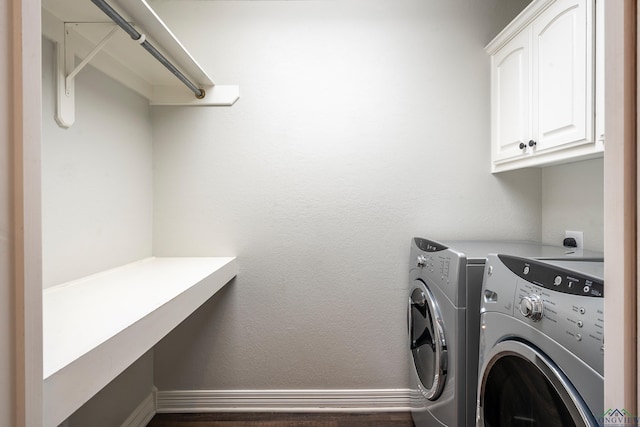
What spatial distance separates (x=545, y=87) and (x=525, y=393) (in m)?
1.21

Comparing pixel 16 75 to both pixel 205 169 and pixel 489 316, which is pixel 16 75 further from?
pixel 205 169

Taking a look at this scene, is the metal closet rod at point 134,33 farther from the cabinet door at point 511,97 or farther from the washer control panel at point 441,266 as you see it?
the cabinet door at point 511,97

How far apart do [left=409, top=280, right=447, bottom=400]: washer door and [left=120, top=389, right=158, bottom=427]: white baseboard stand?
142 centimetres

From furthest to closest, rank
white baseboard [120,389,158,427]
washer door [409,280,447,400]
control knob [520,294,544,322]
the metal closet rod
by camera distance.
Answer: white baseboard [120,389,158,427] < washer door [409,280,447,400] < the metal closet rod < control knob [520,294,544,322]

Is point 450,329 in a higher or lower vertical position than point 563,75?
lower

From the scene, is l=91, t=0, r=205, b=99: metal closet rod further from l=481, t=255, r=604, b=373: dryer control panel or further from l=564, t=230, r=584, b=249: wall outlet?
l=564, t=230, r=584, b=249: wall outlet

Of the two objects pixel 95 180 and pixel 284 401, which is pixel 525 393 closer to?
pixel 284 401

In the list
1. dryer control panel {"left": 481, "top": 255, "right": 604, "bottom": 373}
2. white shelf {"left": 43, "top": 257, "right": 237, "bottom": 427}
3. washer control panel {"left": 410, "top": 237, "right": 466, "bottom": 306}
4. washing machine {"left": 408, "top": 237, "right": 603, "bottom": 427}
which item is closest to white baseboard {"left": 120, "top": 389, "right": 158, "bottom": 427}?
white shelf {"left": 43, "top": 257, "right": 237, "bottom": 427}

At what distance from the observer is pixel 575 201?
172 centimetres

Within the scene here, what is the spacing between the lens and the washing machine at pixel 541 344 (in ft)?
2.16

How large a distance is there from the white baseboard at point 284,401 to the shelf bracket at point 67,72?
1531 millimetres

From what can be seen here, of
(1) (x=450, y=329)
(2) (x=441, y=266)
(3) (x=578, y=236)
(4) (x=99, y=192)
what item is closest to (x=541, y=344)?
(1) (x=450, y=329)

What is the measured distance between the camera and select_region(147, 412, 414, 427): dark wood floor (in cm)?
183

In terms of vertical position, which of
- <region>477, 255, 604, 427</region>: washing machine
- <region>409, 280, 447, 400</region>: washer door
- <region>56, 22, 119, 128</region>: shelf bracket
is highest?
<region>56, 22, 119, 128</region>: shelf bracket
